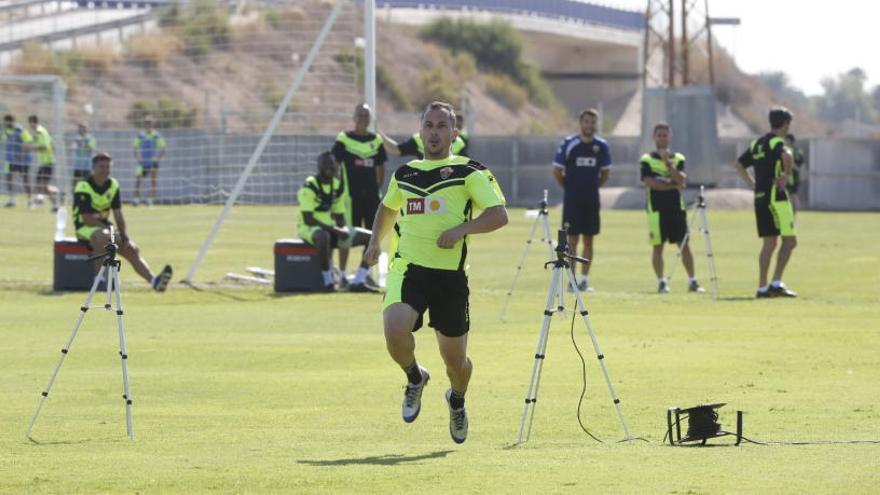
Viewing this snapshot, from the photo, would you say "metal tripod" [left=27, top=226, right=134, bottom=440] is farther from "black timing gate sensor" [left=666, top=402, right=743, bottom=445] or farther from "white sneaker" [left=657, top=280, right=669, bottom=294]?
"white sneaker" [left=657, top=280, right=669, bottom=294]

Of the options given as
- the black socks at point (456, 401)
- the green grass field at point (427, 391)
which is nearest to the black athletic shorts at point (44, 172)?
the green grass field at point (427, 391)

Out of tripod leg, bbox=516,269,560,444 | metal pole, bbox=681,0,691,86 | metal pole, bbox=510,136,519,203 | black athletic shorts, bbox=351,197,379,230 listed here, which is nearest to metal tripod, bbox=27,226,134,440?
tripod leg, bbox=516,269,560,444

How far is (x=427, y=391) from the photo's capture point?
528 inches

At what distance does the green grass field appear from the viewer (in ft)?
28.9

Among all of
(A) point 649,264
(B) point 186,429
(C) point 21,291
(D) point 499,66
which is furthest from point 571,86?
(B) point 186,429

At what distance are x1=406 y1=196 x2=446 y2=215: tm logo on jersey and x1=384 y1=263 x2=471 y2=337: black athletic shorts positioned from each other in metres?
0.34

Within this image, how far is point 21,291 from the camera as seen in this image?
21672 millimetres

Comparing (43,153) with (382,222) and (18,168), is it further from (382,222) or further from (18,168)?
(382,222)

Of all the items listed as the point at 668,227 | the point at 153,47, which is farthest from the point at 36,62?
the point at 668,227

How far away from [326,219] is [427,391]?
854 centimetres

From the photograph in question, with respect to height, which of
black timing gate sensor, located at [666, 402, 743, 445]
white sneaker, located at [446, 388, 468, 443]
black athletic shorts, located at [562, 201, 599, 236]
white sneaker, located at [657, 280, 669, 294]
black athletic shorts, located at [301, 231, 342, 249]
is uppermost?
black athletic shorts, located at [562, 201, 599, 236]

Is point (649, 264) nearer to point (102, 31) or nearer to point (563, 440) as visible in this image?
point (102, 31)

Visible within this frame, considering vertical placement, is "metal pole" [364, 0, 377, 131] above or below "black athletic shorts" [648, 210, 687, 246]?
above

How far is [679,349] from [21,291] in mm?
9737
